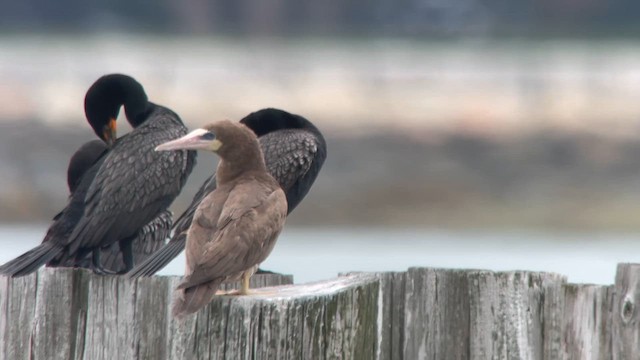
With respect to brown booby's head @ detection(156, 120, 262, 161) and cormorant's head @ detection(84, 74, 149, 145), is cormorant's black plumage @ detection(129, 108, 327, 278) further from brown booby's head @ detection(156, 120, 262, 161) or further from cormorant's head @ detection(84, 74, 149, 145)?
brown booby's head @ detection(156, 120, 262, 161)

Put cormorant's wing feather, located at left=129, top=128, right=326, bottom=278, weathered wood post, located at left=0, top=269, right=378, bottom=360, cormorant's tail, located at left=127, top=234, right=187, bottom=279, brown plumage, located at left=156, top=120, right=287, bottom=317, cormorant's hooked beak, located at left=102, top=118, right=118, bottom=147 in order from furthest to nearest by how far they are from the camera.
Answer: cormorant's hooked beak, located at left=102, top=118, right=118, bottom=147 < cormorant's wing feather, located at left=129, top=128, right=326, bottom=278 < cormorant's tail, located at left=127, top=234, right=187, bottom=279 < brown plumage, located at left=156, top=120, right=287, bottom=317 < weathered wood post, located at left=0, top=269, right=378, bottom=360

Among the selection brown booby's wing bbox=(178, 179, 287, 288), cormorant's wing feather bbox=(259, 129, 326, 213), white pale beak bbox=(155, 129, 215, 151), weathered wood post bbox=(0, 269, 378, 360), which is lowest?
weathered wood post bbox=(0, 269, 378, 360)

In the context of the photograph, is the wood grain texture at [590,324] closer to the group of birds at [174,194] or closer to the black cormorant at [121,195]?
the group of birds at [174,194]

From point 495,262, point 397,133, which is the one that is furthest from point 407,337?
point 397,133

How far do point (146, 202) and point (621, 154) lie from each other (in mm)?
9246

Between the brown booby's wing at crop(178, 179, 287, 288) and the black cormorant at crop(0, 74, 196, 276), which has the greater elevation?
the black cormorant at crop(0, 74, 196, 276)

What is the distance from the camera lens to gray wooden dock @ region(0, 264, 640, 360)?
14.1 ft

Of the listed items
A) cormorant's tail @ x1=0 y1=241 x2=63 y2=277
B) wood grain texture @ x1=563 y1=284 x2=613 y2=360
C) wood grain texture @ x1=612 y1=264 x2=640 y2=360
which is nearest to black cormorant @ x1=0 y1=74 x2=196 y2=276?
cormorant's tail @ x1=0 y1=241 x2=63 y2=277

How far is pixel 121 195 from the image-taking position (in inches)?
267

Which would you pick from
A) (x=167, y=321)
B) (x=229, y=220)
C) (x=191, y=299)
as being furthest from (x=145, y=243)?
(x=191, y=299)

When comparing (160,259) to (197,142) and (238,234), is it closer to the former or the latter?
(197,142)

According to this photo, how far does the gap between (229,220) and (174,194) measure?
2311 millimetres

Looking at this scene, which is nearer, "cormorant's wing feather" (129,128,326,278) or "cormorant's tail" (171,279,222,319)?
"cormorant's tail" (171,279,222,319)

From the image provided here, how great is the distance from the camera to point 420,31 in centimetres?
1413
